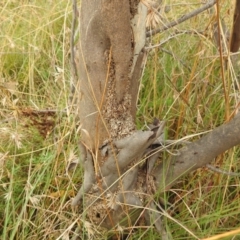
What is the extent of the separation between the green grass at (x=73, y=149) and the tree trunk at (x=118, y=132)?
2.6 inches

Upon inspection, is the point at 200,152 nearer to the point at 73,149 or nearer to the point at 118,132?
the point at 118,132

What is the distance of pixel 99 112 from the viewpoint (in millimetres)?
947

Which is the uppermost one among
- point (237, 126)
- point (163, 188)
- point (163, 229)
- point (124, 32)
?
point (124, 32)

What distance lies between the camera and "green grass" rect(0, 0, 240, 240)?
110 centimetres

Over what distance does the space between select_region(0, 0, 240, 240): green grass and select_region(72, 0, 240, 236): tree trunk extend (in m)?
0.06

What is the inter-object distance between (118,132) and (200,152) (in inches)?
7.8

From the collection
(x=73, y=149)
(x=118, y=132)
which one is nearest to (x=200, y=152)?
(x=118, y=132)

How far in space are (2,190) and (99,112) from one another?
1.51ft

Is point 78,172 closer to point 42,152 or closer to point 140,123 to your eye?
point 42,152

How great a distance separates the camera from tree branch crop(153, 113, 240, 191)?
3.24ft

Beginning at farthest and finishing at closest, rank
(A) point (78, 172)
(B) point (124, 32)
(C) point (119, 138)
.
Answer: (A) point (78, 172) → (C) point (119, 138) → (B) point (124, 32)

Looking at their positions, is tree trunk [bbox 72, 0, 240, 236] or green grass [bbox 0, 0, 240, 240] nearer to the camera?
tree trunk [bbox 72, 0, 240, 236]

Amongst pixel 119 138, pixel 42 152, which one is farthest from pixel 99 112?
pixel 42 152

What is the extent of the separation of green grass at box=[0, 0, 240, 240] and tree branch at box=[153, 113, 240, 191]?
0.08 m
